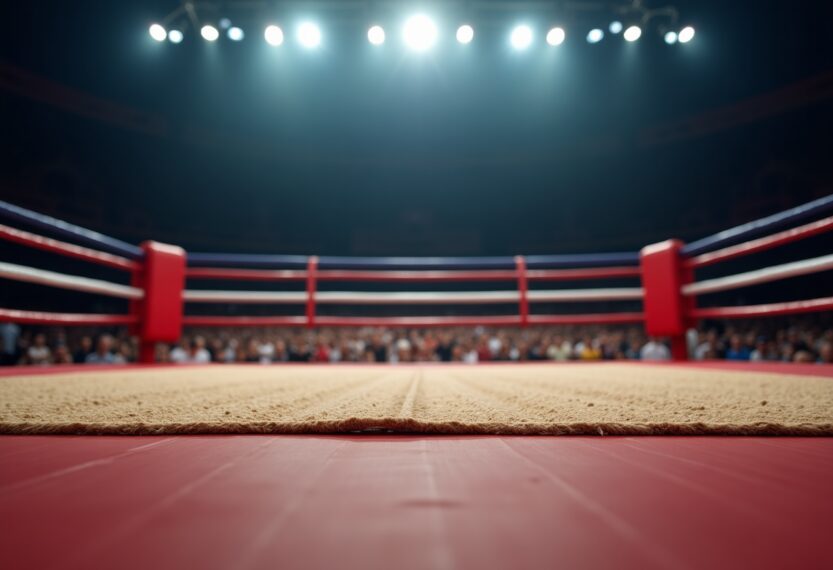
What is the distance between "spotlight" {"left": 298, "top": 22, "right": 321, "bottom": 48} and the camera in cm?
593

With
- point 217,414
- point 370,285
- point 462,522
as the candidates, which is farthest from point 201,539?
point 370,285

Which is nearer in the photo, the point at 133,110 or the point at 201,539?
the point at 201,539

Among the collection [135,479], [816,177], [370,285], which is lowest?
[135,479]

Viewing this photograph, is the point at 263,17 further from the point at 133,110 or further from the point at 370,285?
the point at 370,285

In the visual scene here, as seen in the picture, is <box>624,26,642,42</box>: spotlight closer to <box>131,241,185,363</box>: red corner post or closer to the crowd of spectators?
the crowd of spectators

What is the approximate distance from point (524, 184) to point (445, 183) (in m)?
2.16

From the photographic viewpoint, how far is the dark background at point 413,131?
23.5 ft

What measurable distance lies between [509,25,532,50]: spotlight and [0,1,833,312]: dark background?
16 centimetres

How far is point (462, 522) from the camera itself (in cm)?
35

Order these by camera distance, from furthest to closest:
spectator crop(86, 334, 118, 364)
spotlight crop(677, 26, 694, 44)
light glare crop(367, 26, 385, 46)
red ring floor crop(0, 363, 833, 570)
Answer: spotlight crop(677, 26, 694, 44)
light glare crop(367, 26, 385, 46)
spectator crop(86, 334, 118, 364)
red ring floor crop(0, 363, 833, 570)

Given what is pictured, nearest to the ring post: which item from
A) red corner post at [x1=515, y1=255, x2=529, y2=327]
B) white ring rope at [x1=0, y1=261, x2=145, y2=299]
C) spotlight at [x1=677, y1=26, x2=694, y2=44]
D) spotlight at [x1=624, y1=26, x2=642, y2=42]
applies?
white ring rope at [x1=0, y1=261, x2=145, y2=299]

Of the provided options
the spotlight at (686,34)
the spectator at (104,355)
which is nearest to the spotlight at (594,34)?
the spotlight at (686,34)

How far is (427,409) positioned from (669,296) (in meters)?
2.42

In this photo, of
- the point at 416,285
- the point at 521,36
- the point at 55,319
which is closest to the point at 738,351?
the point at 521,36
